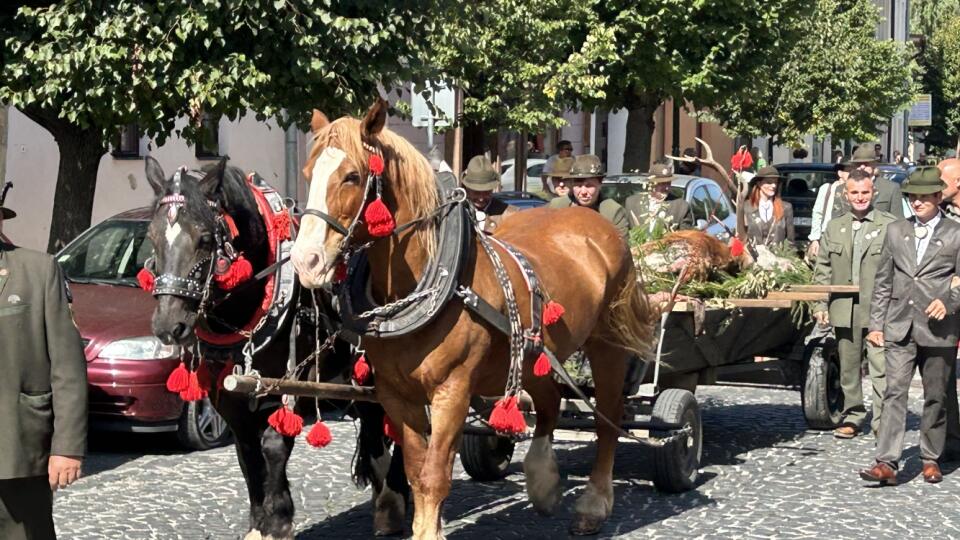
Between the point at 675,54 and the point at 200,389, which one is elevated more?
the point at 675,54

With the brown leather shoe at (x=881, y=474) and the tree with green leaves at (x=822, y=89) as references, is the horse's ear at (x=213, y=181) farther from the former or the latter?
the tree with green leaves at (x=822, y=89)

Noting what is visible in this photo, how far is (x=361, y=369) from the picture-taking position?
6.85 meters

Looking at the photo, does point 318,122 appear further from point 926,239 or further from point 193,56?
point 193,56

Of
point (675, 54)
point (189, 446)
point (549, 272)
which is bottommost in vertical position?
point (189, 446)

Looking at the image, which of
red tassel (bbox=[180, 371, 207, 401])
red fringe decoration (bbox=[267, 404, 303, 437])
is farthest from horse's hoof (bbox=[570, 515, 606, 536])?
red tassel (bbox=[180, 371, 207, 401])

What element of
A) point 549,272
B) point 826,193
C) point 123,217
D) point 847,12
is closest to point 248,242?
point 549,272

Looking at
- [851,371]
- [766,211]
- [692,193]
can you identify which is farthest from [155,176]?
[692,193]

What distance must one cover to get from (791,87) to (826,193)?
72.1 feet

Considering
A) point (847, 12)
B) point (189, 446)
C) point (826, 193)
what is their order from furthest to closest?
1. point (847, 12)
2. point (826, 193)
3. point (189, 446)

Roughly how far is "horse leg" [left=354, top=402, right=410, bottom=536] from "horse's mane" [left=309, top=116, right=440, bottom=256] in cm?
162

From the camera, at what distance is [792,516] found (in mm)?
8219

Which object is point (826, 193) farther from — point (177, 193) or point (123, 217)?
point (177, 193)

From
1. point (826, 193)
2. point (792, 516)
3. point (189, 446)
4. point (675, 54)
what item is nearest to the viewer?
point (792, 516)

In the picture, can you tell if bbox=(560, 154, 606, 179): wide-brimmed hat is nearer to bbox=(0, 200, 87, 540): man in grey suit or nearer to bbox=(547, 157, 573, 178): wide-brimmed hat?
bbox=(547, 157, 573, 178): wide-brimmed hat
